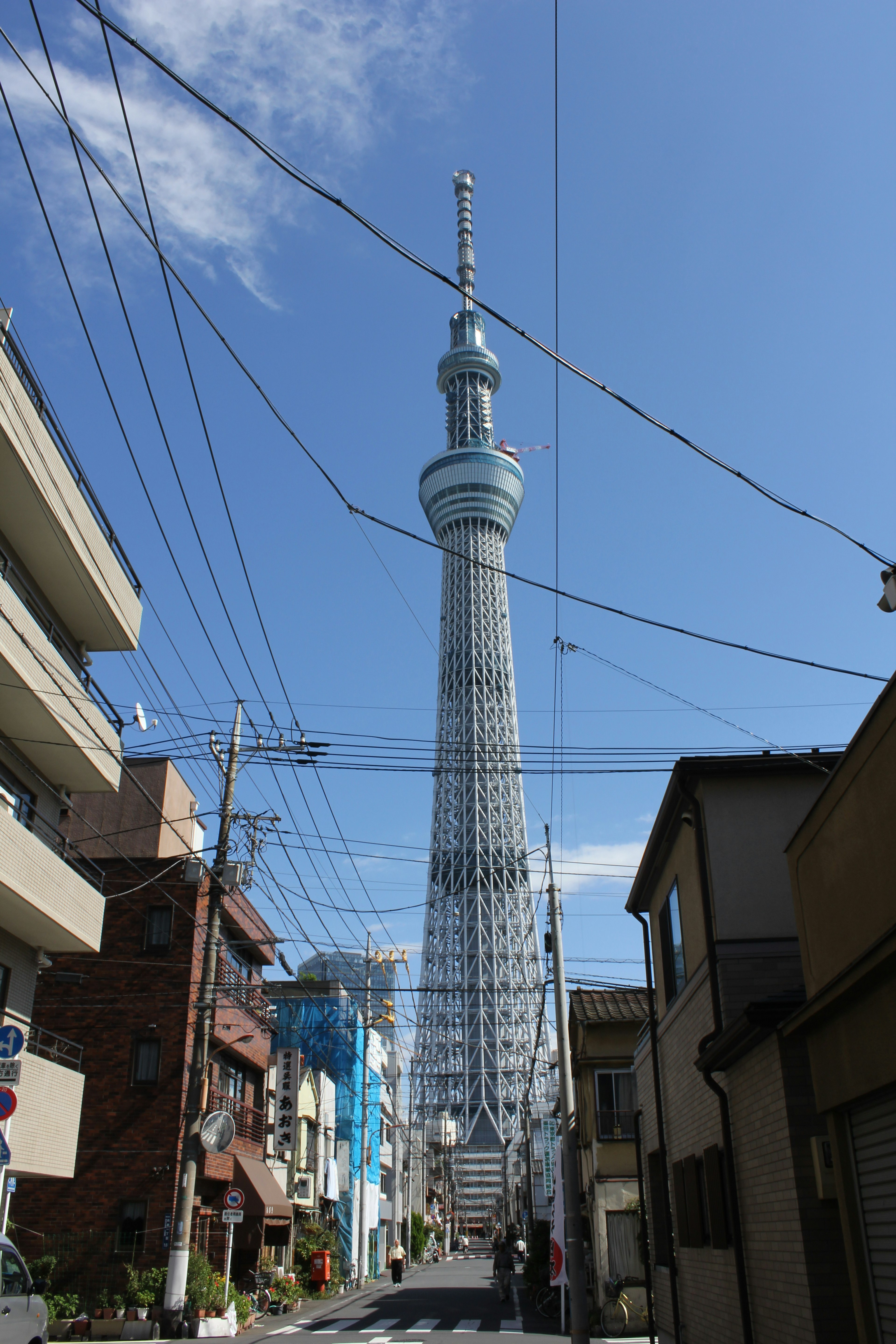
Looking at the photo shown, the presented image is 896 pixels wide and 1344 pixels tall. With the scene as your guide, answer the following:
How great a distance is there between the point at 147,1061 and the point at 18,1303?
14.4 m

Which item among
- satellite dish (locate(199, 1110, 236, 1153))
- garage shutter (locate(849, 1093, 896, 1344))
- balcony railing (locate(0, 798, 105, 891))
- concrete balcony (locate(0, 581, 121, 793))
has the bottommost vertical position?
garage shutter (locate(849, 1093, 896, 1344))

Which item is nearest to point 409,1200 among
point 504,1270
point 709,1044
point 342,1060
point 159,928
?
point 342,1060

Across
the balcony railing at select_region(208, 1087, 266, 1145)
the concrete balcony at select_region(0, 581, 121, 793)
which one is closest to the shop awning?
the balcony railing at select_region(208, 1087, 266, 1145)

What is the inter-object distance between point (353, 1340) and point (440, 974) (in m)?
86.4

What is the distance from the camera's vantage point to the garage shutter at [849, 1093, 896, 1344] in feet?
23.2

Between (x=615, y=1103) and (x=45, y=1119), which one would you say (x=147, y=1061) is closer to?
(x=45, y=1119)

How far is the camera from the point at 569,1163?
57.0 feet

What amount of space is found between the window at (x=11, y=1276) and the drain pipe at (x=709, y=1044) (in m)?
7.74

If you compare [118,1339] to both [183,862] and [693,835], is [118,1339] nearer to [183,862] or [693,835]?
[183,862]

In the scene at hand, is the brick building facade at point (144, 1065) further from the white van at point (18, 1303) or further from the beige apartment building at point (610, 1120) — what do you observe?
the white van at point (18, 1303)

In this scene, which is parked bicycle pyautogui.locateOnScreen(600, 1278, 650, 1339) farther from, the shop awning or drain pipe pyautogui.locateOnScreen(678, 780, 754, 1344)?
drain pipe pyautogui.locateOnScreen(678, 780, 754, 1344)

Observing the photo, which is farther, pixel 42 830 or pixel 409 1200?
pixel 409 1200

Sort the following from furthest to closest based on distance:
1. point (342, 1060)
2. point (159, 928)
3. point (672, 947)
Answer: point (342, 1060)
point (159, 928)
point (672, 947)

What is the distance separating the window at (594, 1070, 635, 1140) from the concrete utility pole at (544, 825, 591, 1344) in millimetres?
8314
